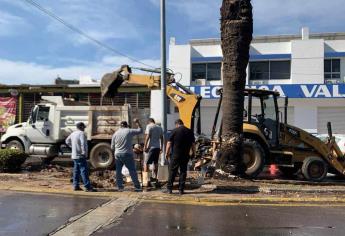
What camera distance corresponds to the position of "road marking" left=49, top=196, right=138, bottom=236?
7.54 meters

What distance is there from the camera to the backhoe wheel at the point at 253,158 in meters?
14.7

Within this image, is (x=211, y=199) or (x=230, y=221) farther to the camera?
(x=211, y=199)

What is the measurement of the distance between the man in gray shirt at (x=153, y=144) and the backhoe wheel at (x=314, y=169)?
15.2 feet

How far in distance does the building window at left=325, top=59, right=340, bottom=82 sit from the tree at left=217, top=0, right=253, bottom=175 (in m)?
27.3

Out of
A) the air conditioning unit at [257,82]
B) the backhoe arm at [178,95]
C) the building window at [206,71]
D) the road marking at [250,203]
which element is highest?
the building window at [206,71]

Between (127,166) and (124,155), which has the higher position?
(124,155)

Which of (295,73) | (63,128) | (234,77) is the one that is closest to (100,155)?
(63,128)

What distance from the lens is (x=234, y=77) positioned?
1380 cm

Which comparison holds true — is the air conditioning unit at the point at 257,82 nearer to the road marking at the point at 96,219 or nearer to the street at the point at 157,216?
the street at the point at 157,216

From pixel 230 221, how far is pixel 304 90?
1215 inches

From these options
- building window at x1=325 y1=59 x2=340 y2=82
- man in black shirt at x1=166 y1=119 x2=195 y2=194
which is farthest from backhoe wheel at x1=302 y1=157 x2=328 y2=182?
building window at x1=325 y1=59 x2=340 y2=82

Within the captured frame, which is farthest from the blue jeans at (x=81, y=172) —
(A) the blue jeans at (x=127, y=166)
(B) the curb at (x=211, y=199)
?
(A) the blue jeans at (x=127, y=166)

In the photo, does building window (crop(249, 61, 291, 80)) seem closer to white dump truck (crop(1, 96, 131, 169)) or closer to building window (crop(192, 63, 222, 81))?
building window (crop(192, 63, 222, 81))

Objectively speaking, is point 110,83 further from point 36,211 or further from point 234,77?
point 36,211
